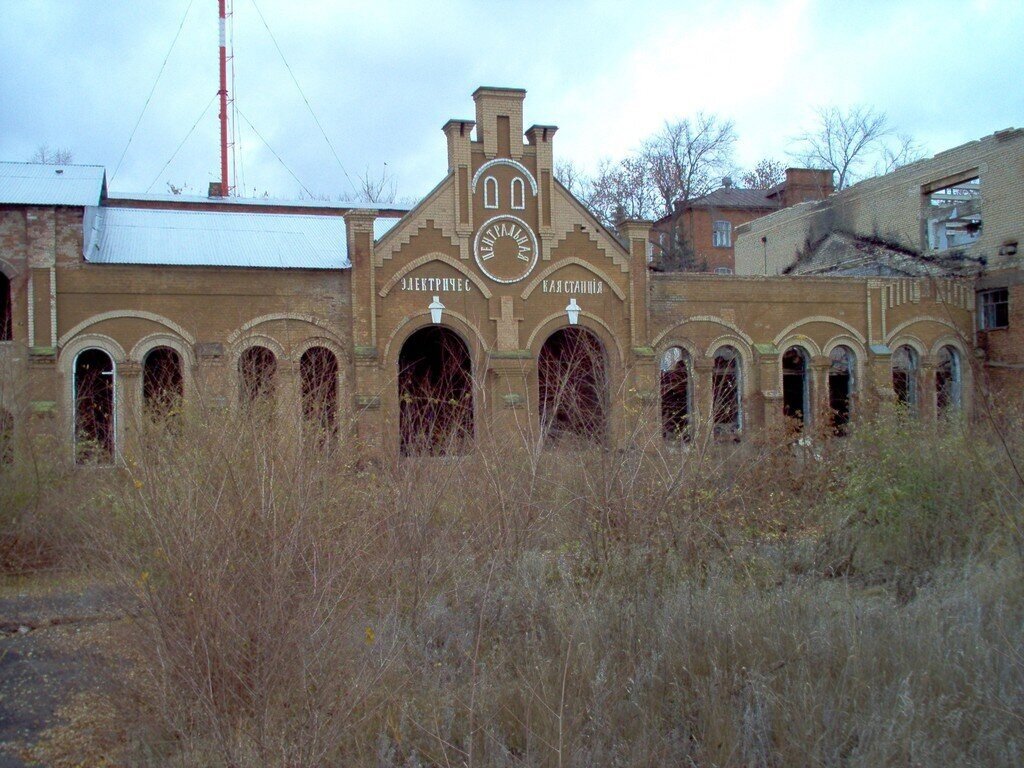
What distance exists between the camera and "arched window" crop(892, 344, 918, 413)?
96.9 feet

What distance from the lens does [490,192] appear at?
81.7 ft

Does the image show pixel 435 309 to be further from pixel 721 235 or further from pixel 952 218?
pixel 721 235

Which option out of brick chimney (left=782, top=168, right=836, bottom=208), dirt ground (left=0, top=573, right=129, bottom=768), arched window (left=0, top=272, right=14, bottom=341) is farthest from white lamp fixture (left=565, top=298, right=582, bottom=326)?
brick chimney (left=782, top=168, right=836, bottom=208)

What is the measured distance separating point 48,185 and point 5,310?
3.08 meters

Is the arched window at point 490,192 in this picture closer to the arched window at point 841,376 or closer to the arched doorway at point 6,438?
the arched window at point 841,376

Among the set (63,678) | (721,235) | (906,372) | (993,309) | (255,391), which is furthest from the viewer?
(721,235)

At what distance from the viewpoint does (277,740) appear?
5605mm

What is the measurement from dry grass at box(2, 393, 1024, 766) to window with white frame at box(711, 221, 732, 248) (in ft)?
152

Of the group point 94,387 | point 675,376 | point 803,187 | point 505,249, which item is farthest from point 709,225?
point 94,387

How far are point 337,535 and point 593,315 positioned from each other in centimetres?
1898

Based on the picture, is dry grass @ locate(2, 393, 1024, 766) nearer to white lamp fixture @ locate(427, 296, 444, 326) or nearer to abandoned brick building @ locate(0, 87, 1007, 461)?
abandoned brick building @ locate(0, 87, 1007, 461)

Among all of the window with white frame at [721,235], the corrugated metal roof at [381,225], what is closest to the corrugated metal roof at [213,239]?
the corrugated metal roof at [381,225]

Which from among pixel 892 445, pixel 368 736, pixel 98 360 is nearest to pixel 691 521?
pixel 892 445

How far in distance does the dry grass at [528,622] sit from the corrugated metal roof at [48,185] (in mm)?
14210
